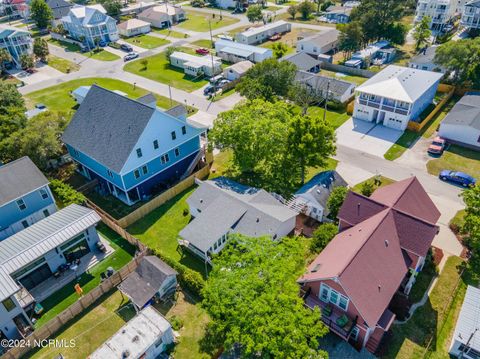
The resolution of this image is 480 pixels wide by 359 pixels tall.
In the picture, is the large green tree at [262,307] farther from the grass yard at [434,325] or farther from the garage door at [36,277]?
the garage door at [36,277]

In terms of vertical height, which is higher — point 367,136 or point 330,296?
point 330,296

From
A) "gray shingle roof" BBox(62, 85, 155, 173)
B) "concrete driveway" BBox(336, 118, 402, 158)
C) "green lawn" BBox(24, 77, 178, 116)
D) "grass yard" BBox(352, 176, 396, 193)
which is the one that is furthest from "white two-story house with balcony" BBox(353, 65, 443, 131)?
"gray shingle roof" BBox(62, 85, 155, 173)

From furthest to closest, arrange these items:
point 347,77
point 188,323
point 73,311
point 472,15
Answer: point 472,15 < point 347,77 < point 73,311 < point 188,323

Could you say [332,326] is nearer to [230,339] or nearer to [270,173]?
[230,339]

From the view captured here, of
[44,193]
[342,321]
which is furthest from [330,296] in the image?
[44,193]

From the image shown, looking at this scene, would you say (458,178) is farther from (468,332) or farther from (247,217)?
(247,217)

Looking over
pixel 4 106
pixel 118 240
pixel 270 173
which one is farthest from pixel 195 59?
pixel 118 240

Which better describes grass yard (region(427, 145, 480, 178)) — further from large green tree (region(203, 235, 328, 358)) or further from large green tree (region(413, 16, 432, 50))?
large green tree (region(413, 16, 432, 50))
